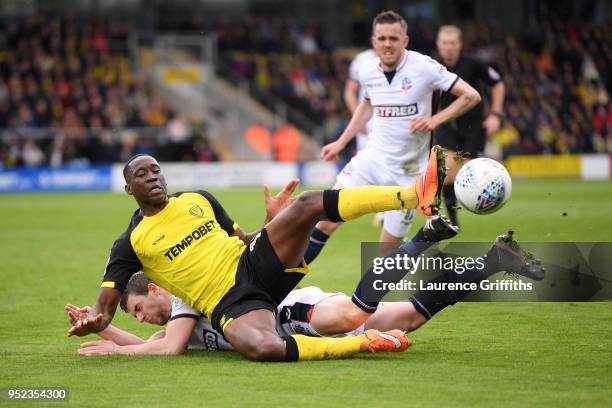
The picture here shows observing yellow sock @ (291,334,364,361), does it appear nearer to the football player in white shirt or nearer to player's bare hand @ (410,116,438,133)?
the football player in white shirt

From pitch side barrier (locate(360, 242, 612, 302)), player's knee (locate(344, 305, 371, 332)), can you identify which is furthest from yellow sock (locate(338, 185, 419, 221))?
player's knee (locate(344, 305, 371, 332))

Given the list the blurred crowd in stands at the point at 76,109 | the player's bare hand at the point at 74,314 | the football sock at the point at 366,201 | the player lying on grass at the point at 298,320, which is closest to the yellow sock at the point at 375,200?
the football sock at the point at 366,201

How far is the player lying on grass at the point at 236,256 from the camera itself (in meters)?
6.46

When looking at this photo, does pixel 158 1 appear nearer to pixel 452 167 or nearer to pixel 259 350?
pixel 452 167

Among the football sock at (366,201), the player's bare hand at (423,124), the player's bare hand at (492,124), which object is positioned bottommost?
the player's bare hand at (492,124)

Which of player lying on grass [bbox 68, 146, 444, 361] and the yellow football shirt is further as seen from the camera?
the yellow football shirt

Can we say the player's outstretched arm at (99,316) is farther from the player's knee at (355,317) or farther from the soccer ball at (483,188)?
the soccer ball at (483,188)

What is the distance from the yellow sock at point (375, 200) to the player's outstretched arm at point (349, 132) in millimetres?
2718

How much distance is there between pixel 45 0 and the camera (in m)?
37.9

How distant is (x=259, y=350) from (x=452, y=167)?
16.4 ft

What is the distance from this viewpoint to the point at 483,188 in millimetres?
6766

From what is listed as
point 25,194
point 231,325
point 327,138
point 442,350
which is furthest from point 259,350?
point 327,138

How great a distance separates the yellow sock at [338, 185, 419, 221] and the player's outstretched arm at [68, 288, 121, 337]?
1662 mm

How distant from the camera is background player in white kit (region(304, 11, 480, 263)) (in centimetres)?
925
